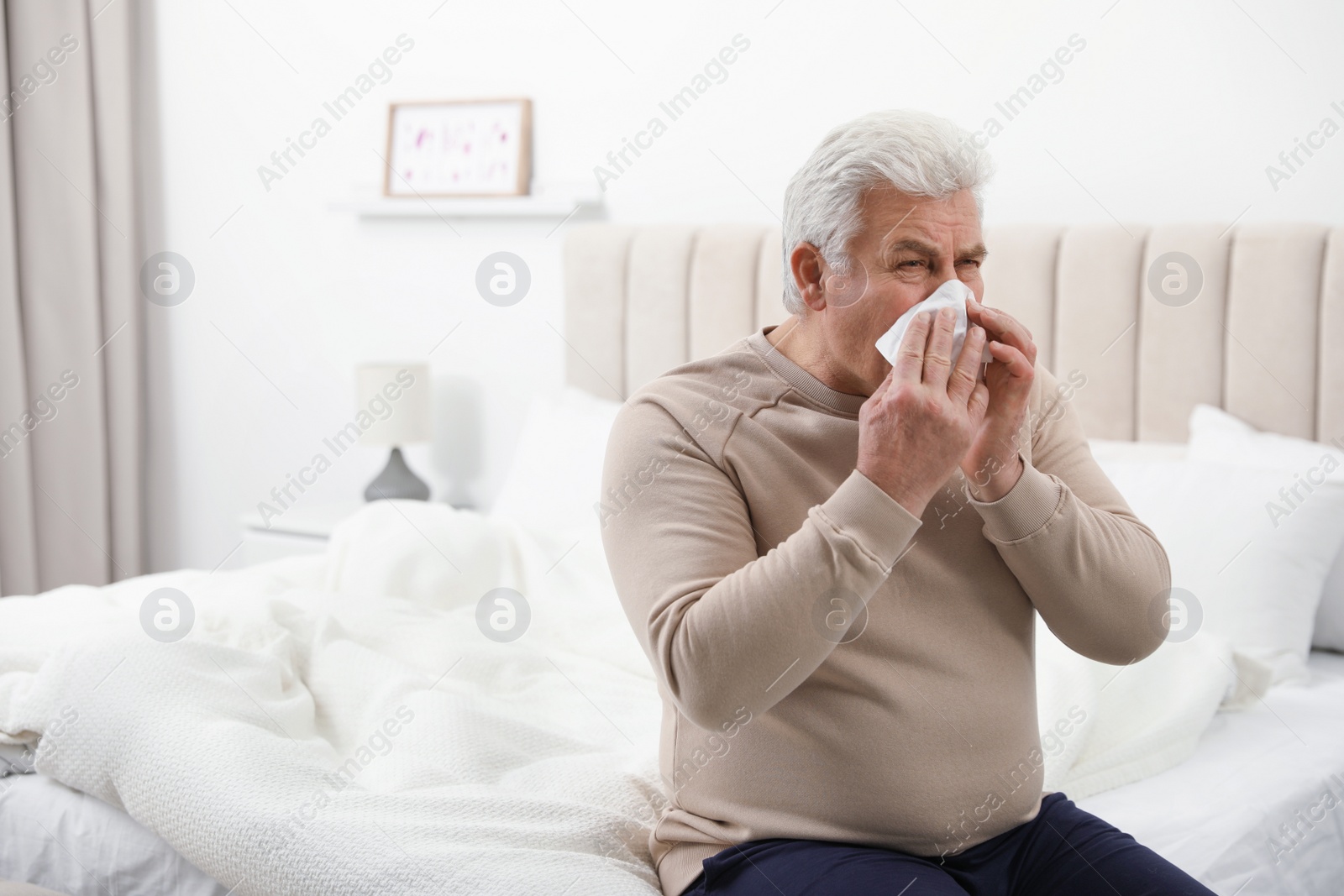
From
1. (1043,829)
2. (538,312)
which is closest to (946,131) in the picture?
(1043,829)

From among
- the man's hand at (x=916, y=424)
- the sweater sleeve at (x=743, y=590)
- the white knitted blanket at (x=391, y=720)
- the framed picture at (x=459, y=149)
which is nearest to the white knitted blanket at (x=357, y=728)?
the white knitted blanket at (x=391, y=720)

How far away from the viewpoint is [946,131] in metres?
1.08

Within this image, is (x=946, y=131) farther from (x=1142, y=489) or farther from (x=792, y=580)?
(x=1142, y=489)

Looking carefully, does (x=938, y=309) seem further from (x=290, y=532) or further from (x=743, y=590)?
(x=290, y=532)

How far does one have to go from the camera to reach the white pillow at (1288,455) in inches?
75.7

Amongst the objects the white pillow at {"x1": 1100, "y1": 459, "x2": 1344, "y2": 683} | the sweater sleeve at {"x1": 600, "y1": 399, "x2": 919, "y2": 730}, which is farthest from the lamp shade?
the sweater sleeve at {"x1": 600, "y1": 399, "x2": 919, "y2": 730}

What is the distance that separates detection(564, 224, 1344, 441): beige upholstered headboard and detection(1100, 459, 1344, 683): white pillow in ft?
0.89

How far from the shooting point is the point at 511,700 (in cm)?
157

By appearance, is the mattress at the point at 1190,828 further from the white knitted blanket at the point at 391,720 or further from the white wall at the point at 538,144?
the white wall at the point at 538,144

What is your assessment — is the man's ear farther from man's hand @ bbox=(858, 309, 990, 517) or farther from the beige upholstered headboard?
the beige upholstered headboard

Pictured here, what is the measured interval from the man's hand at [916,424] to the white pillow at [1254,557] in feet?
3.45

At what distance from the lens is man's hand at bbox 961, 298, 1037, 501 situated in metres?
1.04

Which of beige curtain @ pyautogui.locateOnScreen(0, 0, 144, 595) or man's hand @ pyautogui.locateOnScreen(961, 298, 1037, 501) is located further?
beige curtain @ pyautogui.locateOnScreen(0, 0, 144, 595)

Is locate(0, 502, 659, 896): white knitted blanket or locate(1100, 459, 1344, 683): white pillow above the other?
locate(1100, 459, 1344, 683): white pillow
